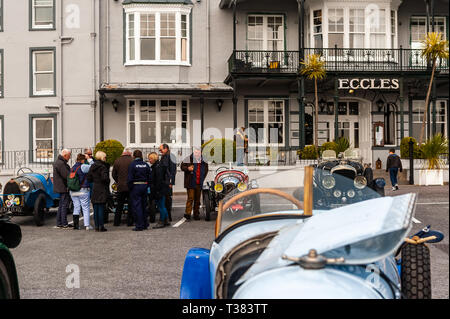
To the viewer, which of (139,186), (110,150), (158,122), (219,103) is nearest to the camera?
(139,186)

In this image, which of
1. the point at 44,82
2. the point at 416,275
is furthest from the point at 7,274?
the point at 44,82

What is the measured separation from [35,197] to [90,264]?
4.84 m

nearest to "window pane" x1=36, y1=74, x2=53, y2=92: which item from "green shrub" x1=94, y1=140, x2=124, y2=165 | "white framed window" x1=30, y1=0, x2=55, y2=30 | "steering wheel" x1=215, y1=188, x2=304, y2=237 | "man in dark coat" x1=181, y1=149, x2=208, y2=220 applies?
"white framed window" x1=30, y1=0, x2=55, y2=30

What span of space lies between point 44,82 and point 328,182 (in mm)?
17605

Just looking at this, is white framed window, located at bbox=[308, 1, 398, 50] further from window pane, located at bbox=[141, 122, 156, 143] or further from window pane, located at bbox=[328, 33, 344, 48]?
window pane, located at bbox=[141, 122, 156, 143]

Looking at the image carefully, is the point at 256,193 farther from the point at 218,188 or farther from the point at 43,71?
the point at 43,71

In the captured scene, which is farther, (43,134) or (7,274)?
(43,134)

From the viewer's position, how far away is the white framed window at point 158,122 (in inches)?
733

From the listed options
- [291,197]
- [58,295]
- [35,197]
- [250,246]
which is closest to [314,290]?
[250,246]

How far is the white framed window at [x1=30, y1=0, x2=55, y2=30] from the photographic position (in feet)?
60.0

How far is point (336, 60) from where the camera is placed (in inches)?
704

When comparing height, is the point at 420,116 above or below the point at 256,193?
above

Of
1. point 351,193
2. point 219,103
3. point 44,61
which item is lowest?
point 351,193
